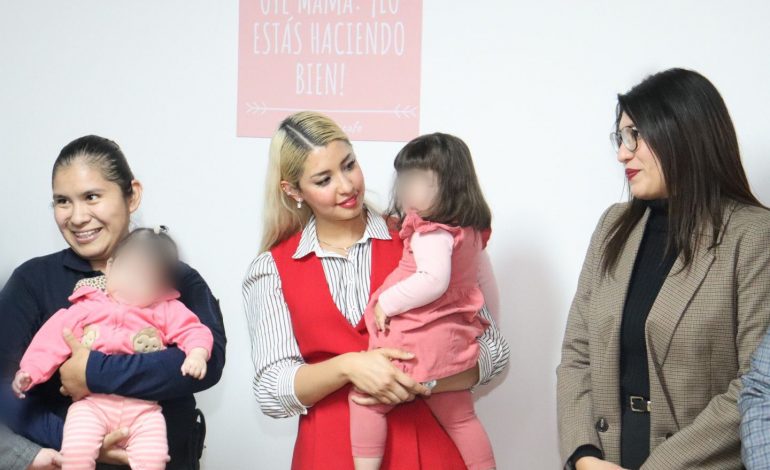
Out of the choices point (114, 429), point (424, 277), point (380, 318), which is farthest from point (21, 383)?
point (424, 277)

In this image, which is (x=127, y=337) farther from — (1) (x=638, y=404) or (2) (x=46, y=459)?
(1) (x=638, y=404)

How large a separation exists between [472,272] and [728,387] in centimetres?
70

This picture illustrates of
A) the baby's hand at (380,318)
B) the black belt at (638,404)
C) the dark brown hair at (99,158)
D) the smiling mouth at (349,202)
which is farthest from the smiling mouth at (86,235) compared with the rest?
the black belt at (638,404)

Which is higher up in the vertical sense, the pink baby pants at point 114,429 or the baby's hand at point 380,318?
the baby's hand at point 380,318

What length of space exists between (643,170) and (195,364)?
1.19 m

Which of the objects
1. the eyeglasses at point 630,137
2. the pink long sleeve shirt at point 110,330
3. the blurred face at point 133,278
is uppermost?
the eyeglasses at point 630,137

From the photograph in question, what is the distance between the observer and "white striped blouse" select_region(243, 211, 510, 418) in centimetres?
215

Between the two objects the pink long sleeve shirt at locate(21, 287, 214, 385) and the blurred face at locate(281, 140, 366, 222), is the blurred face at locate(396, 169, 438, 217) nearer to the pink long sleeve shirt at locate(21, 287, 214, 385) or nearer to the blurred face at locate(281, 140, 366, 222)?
the blurred face at locate(281, 140, 366, 222)

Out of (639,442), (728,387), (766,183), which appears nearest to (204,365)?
(639,442)

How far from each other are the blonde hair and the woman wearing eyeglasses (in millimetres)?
788

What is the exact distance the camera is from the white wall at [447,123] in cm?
260

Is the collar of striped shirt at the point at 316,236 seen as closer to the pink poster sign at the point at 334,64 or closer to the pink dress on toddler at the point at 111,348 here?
the pink dress on toddler at the point at 111,348

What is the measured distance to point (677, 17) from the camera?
258cm

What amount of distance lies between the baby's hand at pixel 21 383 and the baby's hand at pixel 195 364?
36cm
